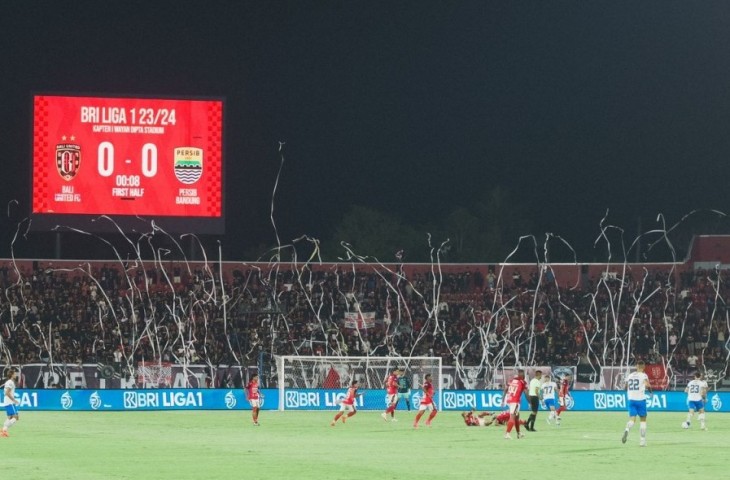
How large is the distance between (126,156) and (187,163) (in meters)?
2.61

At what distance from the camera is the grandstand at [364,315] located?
58312mm

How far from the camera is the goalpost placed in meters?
50.9

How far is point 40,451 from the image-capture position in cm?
2747

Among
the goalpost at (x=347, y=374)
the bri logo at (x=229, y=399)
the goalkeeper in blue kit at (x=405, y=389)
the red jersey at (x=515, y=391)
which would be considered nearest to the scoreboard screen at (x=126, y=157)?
the goalpost at (x=347, y=374)

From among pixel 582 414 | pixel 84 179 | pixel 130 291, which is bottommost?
pixel 582 414

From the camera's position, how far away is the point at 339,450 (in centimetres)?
2819

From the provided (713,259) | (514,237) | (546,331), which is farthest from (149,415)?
(514,237)

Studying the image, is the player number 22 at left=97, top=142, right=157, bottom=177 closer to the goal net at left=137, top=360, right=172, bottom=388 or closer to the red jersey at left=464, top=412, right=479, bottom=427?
the goal net at left=137, top=360, right=172, bottom=388

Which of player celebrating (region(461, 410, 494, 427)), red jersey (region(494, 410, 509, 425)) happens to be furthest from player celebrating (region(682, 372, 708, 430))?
player celebrating (region(461, 410, 494, 427))

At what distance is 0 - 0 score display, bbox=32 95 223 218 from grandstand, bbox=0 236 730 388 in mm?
3884

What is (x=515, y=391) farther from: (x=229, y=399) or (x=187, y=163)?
(x=187, y=163)

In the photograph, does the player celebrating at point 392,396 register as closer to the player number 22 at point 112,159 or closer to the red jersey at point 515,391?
the red jersey at point 515,391

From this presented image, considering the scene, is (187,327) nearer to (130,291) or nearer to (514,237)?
(130,291)

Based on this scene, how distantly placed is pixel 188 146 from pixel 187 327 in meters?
8.27
